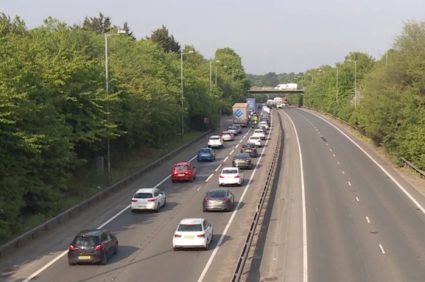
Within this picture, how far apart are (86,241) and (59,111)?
16.8m

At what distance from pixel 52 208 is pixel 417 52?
38.7 metres

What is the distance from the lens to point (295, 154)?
66.0m

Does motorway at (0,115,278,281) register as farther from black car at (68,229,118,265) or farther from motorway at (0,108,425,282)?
black car at (68,229,118,265)

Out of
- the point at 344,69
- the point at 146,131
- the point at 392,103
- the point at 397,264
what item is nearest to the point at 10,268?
the point at 397,264

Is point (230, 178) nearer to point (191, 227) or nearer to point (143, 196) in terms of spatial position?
point (143, 196)

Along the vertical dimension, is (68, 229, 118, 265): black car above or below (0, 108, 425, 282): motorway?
above

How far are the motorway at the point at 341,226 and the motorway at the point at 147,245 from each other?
5.11ft

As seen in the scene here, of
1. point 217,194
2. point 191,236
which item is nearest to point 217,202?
point 217,194

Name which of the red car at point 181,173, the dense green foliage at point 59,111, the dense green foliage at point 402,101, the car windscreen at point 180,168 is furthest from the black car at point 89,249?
the dense green foliage at point 402,101

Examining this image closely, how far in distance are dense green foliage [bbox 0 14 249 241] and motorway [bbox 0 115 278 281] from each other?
84.5 inches

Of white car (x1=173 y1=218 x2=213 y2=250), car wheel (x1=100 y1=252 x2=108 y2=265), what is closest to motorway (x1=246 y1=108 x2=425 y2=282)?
white car (x1=173 y1=218 x2=213 y2=250)

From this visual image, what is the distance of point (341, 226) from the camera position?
33.8 m

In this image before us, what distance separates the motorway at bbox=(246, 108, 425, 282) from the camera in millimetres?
25344

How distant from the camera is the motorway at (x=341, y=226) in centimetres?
2534
